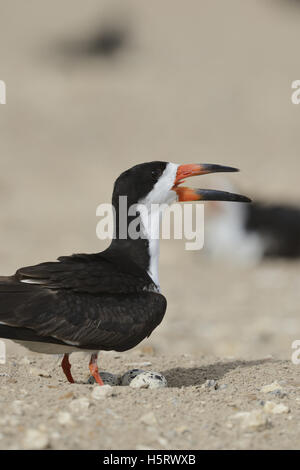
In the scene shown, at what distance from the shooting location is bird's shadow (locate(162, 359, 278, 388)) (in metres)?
5.48

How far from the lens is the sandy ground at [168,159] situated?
13.1 feet

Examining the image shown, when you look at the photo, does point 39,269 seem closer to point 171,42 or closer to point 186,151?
point 186,151

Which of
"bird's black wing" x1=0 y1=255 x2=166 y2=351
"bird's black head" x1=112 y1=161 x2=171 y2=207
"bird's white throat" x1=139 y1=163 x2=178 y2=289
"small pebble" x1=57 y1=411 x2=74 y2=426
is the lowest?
"small pebble" x1=57 y1=411 x2=74 y2=426

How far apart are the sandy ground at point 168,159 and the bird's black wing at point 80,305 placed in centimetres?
36

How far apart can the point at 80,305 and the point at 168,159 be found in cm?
1248

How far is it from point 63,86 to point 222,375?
785 inches

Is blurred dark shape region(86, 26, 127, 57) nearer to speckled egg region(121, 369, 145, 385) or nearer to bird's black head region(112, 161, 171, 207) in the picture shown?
bird's black head region(112, 161, 171, 207)

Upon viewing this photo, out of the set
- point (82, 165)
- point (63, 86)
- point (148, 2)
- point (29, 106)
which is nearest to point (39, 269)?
point (82, 165)

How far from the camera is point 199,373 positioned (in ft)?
18.8

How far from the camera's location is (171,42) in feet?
88.6

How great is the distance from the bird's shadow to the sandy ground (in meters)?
0.02

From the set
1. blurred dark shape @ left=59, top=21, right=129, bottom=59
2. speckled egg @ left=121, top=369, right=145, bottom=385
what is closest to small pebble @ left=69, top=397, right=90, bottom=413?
speckled egg @ left=121, top=369, right=145, bottom=385

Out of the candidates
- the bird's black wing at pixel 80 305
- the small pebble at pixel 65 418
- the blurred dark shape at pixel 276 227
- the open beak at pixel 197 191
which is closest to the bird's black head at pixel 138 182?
the open beak at pixel 197 191

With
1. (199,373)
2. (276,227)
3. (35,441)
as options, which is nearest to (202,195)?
(199,373)
